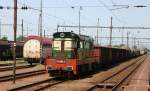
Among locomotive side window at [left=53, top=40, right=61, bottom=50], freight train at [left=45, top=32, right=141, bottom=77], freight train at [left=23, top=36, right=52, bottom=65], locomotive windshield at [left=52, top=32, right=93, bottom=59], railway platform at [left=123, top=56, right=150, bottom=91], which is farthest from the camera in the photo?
freight train at [left=23, top=36, right=52, bottom=65]

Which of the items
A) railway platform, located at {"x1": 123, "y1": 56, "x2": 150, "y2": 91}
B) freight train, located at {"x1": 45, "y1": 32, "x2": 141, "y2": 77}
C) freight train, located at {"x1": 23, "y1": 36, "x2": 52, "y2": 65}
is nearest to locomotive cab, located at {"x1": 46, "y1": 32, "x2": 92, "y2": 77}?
freight train, located at {"x1": 45, "y1": 32, "x2": 141, "y2": 77}

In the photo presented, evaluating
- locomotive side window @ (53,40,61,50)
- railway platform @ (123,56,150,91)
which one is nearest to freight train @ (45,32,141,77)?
locomotive side window @ (53,40,61,50)

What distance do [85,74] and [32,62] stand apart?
60.5 ft

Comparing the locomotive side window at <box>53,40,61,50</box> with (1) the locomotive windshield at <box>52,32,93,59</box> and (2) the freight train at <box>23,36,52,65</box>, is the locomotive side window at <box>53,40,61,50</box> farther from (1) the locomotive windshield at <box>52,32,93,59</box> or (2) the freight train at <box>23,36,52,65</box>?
(2) the freight train at <box>23,36,52,65</box>

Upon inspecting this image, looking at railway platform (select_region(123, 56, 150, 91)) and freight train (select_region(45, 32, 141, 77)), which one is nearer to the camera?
railway platform (select_region(123, 56, 150, 91))

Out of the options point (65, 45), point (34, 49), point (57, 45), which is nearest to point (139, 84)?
point (65, 45)

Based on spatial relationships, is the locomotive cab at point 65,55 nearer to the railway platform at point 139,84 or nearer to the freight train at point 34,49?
the railway platform at point 139,84

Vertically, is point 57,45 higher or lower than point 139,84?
higher

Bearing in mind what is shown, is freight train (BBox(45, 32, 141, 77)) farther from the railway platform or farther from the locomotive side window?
the railway platform

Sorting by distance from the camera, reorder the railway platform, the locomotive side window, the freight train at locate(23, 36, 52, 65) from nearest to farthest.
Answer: the railway platform < the locomotive side window < the freight train at locate(23, 36, 52, 65)

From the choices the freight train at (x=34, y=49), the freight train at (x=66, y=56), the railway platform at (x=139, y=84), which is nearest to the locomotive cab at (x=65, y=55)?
the freight train at (x=66, y=56)

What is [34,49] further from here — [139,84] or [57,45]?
[139,84]

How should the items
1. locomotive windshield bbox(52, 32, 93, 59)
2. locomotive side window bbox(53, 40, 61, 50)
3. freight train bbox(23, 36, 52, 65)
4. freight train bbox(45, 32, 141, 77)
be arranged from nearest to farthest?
freight train bbox(45, 32, 141, 77) < locomotive windshield bbox(52, 32, 93, 59) < locomotive side window bbox(53, 40, 61, 50) < freight train bbox(23, 36, 52, 65)

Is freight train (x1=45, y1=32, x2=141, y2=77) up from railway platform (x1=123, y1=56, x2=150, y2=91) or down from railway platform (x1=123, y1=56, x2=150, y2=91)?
up
